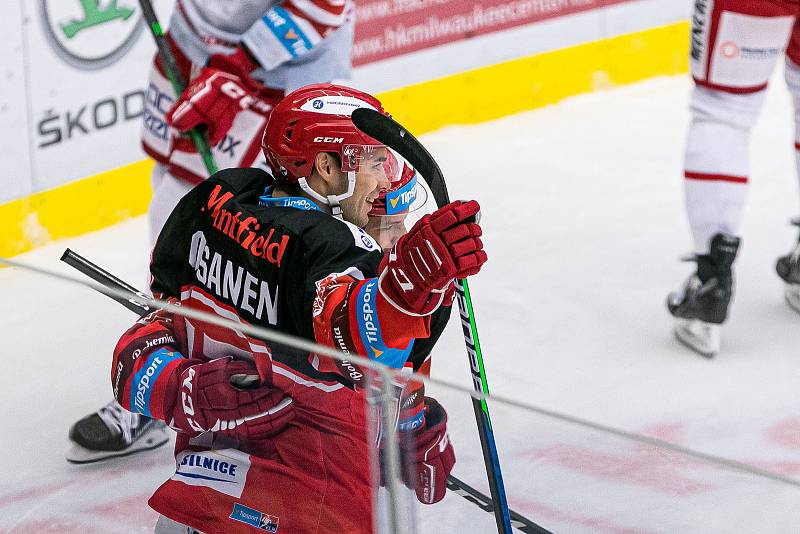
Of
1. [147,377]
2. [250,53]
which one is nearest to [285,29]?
[250,53]

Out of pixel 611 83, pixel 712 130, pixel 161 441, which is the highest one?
pixel 161 441

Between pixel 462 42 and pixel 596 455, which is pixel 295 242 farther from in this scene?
pixel 462 42

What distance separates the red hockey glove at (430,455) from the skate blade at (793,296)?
2.26 metres

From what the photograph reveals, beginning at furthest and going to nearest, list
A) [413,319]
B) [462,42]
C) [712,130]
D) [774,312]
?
[462,42]
[774,312]
[712,130]
[413,319]

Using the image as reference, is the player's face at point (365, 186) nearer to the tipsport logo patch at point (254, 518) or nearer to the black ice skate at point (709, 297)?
the tipsport logo patch at point (254, 518)

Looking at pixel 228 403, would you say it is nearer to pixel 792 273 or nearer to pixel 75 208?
pixel 792 273

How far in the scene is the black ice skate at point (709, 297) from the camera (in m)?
2.97

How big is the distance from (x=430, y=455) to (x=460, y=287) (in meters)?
0.48

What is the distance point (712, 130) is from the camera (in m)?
2.98

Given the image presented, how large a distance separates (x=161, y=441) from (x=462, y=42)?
11.1 ft

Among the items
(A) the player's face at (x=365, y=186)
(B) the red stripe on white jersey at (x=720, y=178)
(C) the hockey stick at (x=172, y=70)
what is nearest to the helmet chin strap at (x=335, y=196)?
(A) the player's face at (x=365, y=186)

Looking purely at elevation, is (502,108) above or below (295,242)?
below

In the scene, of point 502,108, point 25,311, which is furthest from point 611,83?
point 25,311

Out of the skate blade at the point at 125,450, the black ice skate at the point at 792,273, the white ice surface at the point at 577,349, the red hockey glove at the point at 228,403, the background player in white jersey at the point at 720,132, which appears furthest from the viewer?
the black ice skate at the point at 792,273
